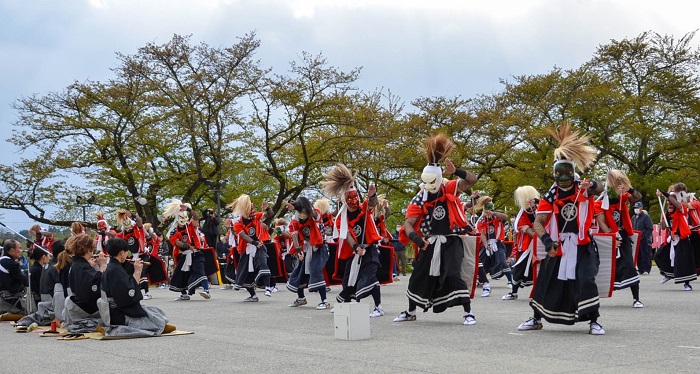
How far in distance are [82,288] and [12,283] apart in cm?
405

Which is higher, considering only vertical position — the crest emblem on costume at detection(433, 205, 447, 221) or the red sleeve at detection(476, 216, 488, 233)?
the red sleeve at detection(476, 216, 488, 233)

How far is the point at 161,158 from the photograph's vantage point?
35844 mm

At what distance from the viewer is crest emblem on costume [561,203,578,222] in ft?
32.1

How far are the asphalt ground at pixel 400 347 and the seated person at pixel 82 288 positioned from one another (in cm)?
49

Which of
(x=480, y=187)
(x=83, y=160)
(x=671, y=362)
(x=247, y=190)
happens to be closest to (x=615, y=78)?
(x=480, y=187)

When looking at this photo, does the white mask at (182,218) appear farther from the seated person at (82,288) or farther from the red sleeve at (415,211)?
the red sleeve at (415,211)

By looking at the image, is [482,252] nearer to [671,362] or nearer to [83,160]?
[671,362]

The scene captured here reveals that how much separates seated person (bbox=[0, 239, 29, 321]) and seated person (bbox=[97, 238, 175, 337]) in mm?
3993

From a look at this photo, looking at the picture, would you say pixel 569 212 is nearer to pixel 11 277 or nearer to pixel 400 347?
pixel 400 347

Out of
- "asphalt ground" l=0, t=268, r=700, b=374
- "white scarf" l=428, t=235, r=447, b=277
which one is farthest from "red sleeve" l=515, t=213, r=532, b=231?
"white scarf" l=428, t=235, r=447, b=277

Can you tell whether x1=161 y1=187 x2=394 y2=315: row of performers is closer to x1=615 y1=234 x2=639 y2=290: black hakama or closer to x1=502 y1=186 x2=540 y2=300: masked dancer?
x1=502 y1=186 x2=540 y2=300: masked dancer

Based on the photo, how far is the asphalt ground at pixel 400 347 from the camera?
749 centimetres

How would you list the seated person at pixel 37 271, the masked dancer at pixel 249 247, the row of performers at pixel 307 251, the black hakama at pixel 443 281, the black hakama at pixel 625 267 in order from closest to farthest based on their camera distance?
the black hakama at pixel 443 281, the row of performers at pixel 307 251, the black hakama at pixel 625 267, the seated person at pixel 37 271, the masked dancer at pixel 249 247

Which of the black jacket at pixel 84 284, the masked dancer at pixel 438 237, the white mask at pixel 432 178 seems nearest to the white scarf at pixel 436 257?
the masked dancer at pixel 438 237
